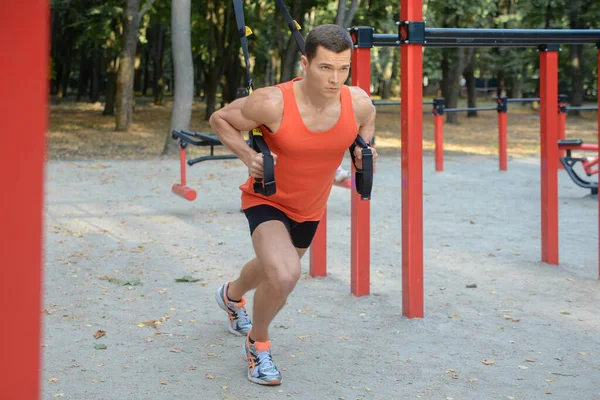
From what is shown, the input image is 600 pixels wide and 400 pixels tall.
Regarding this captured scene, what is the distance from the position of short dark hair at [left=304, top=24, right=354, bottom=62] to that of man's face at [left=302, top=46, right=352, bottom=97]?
2cm

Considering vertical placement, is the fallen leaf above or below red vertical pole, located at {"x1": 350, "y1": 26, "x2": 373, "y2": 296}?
below

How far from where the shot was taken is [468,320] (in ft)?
17.7

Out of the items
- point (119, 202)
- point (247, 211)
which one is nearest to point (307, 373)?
point (247, 211)

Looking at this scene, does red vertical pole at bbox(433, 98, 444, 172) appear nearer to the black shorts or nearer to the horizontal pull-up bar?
the horizontal pull-up bar

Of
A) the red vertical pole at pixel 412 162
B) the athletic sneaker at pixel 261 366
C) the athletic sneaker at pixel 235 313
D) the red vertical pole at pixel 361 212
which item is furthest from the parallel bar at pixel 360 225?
the athletic sneaker at pixel 261 366

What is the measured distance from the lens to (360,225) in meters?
5.89

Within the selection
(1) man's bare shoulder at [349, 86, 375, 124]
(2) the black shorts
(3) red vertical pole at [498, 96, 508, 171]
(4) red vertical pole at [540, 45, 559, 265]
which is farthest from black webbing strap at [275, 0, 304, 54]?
(3) red vertical pole at [498, 96, 508, 171]

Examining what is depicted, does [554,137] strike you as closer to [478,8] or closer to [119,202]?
[119,202]

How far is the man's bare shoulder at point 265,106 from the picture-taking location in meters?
4.03

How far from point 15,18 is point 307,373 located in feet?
10.7

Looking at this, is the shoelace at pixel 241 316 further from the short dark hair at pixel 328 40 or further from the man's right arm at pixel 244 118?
the short dark hair at pixel 328 40

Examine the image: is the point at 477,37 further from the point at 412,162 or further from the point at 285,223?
the point at 285,223

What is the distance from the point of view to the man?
4.00m

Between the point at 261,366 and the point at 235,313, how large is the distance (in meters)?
0.84
